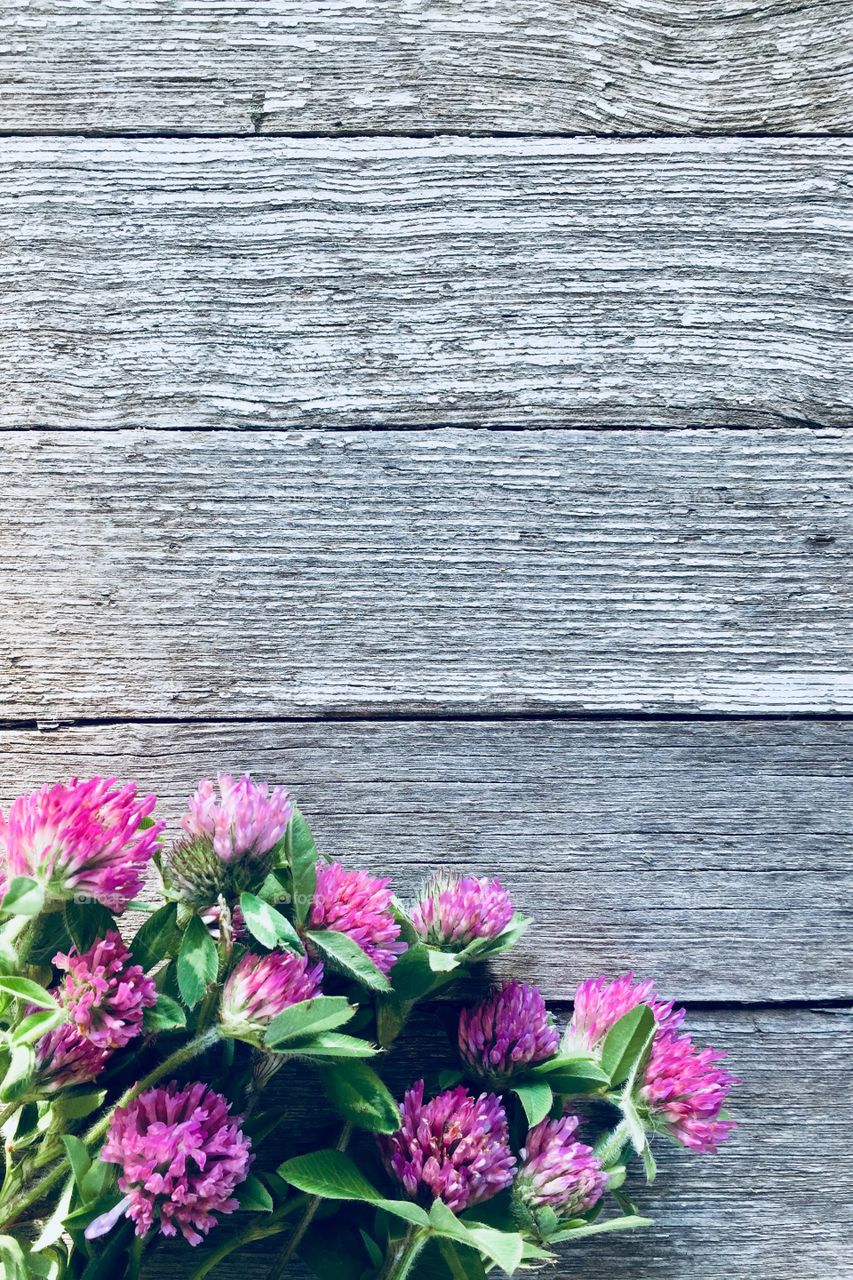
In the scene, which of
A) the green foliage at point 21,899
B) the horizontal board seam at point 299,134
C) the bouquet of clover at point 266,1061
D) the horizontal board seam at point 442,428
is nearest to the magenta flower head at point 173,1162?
the bouquet of clover at point 266,1061

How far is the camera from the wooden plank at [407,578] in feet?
2.06

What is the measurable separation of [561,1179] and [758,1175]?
0.19 m

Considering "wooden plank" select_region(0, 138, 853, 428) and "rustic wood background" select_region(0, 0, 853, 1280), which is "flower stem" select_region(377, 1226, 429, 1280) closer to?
"rustic wood background" select_region(0, 0, 853, 1280)

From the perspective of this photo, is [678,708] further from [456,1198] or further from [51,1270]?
[51,1270]

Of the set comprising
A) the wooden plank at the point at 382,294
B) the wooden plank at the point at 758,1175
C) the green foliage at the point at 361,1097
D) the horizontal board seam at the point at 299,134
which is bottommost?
the wooden plank at the point at 758,1175

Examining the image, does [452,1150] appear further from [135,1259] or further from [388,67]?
[388,67]

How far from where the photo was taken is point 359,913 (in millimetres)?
492

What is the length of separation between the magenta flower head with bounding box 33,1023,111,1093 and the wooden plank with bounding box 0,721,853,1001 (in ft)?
0.63

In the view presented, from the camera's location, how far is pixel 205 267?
641mm

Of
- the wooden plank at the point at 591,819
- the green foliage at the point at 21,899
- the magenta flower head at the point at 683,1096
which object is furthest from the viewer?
the wooden plank at the point at 591,819

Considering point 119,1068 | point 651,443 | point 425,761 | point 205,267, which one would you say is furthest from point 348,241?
point 119,1068

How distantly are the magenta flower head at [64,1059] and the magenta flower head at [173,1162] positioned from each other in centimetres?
3

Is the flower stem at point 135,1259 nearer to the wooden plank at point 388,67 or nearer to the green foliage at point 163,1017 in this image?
the green foliage at point 163,1017

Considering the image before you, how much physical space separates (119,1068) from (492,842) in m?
0.25
